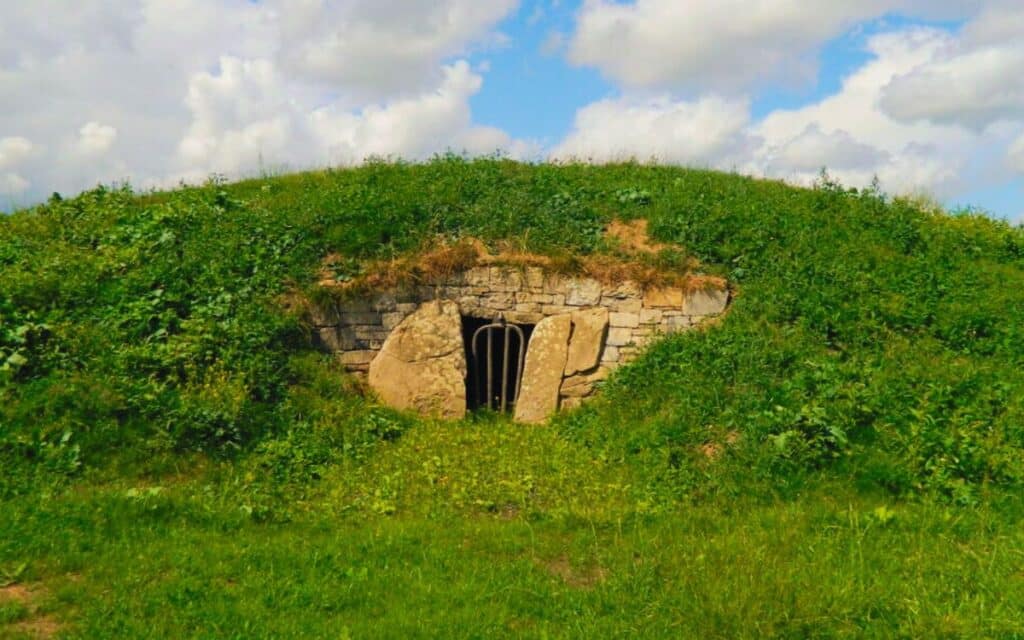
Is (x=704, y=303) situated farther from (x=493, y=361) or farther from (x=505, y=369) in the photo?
(x=493, y=361)

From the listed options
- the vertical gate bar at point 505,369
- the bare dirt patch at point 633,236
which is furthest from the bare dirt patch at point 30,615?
the bare dirt patch at point 633,236

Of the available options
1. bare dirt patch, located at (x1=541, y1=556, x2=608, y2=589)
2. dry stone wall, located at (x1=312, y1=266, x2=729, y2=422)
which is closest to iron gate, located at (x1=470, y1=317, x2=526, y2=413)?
dry stone wall, located at (x1=312, y1=266, x2=729, y2=422)

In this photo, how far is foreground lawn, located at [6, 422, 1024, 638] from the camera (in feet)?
17.1

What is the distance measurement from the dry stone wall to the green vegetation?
1.36 feet

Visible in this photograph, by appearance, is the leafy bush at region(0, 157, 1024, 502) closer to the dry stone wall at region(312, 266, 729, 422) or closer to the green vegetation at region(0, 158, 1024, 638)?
the green vegetation at region(0, 158, 1024, 638)

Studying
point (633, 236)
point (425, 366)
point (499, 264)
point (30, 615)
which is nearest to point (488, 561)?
point (30, 615)

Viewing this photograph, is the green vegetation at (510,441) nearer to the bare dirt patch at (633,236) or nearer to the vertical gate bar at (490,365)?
the bare dirt patch at (633,236)

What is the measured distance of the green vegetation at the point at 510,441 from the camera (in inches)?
218

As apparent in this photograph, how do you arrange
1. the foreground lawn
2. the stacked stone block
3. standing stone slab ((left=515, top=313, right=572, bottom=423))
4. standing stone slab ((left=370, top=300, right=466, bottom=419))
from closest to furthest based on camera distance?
the foreground lawn, standing stone slab ((left=370, top=300, right=466, bottom=419)), standing stone slab ((left=515, top=313, right=572, bottom=423)), the stacked stone block

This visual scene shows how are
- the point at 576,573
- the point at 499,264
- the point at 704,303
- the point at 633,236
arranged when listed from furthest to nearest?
the point at 633,236 < the point at 499,264 < the point at 704,303 < the point at 576,573

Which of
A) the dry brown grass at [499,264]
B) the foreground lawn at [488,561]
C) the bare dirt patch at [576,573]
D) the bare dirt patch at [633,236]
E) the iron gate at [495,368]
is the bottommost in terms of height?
the bare dirt patch at [576,573]

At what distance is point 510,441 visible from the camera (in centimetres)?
984

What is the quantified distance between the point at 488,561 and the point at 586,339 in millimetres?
5065

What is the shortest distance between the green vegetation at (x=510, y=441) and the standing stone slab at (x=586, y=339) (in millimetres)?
507
